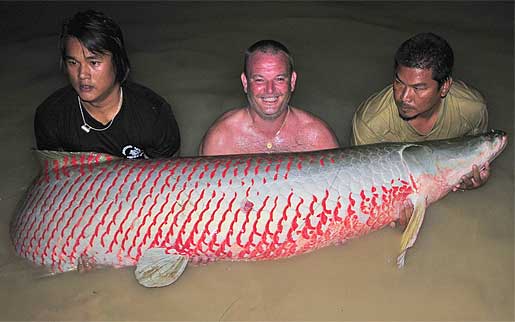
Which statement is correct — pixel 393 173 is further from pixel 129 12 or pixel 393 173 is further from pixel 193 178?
pixel 129 12

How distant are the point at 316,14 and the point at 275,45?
282 centimetres

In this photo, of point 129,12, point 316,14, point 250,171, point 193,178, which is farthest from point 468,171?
point 129,12

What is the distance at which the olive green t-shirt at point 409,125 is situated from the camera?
337 centimetres

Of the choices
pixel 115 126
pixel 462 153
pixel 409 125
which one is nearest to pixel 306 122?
pixel 409 125

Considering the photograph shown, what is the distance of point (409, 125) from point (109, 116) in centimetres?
178

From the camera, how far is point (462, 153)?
9.14 feet


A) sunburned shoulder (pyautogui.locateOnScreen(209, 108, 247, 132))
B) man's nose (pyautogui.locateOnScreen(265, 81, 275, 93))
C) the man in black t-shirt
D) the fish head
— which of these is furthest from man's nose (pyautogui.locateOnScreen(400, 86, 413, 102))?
the man in black t-shirt

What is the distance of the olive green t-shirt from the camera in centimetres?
337

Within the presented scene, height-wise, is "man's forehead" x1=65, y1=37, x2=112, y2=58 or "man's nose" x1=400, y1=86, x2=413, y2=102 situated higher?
"man's forehead" x1=65, y1=37, x2=112, y2=58

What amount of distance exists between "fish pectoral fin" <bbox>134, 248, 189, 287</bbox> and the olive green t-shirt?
1.44m

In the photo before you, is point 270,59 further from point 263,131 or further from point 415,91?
point 415,91

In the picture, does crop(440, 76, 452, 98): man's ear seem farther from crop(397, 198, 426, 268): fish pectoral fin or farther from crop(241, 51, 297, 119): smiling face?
crop(241, 51, 297, 119): smiling face

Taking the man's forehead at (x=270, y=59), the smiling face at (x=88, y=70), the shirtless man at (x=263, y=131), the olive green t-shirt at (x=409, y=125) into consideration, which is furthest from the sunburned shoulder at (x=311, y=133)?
the smiling face at (x=88, y=70)

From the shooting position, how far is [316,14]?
585cm
